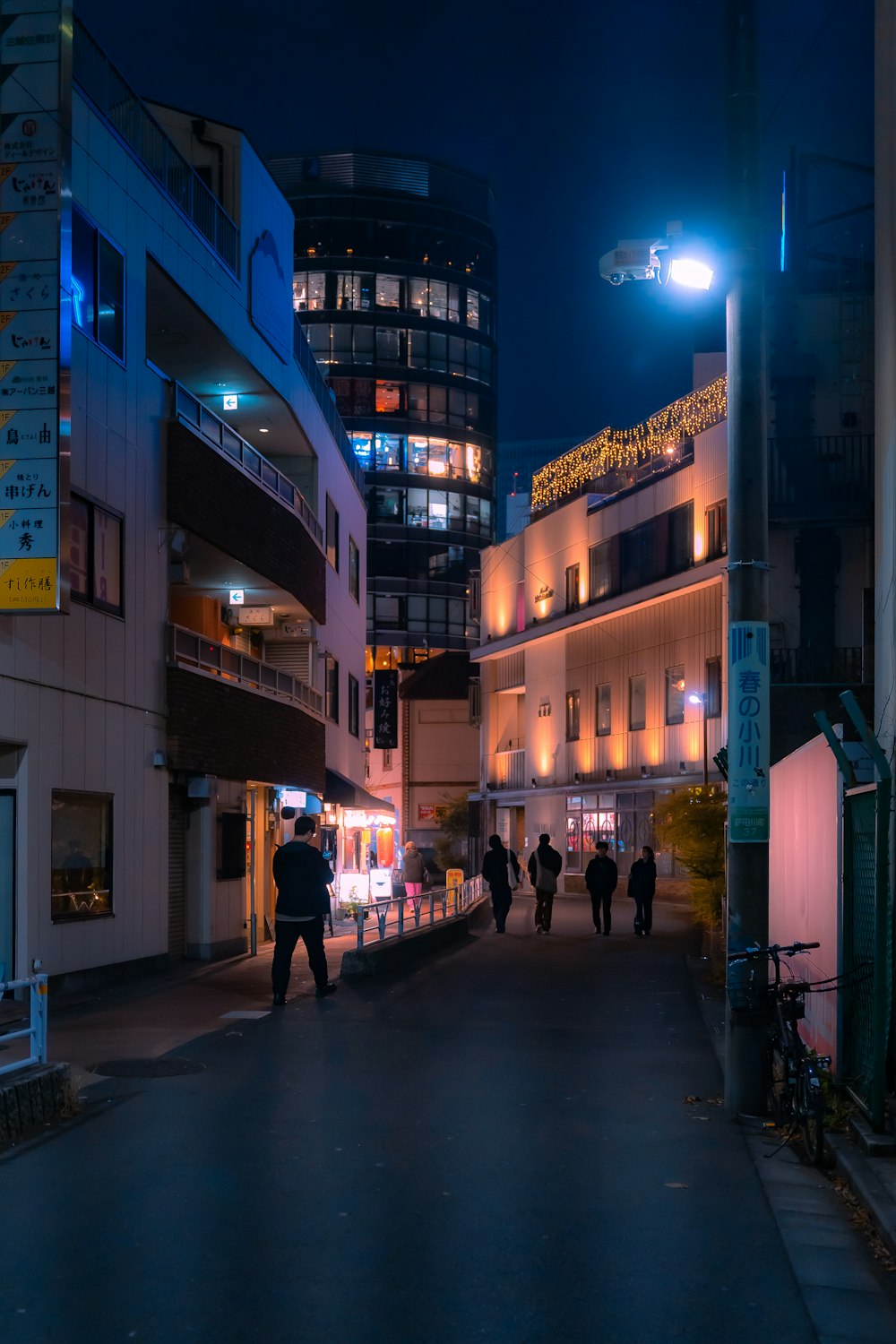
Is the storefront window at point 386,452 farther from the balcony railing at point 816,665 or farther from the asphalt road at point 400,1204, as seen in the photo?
the asphalt road at point 400,1204

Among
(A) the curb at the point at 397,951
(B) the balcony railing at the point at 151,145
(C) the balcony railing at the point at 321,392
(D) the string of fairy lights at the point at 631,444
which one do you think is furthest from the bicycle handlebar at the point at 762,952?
(D) the string of fairy lights at the point at 631,444

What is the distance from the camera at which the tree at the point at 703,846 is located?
2367 cm

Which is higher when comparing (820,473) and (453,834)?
(820,473)

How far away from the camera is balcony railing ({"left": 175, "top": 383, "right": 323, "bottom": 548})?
2225cm

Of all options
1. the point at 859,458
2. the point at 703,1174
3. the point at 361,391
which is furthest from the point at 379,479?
the point at 703,1174

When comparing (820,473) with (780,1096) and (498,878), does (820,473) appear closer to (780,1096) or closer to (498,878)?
(498,878)

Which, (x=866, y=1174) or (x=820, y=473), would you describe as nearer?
(x=866, y=1174)

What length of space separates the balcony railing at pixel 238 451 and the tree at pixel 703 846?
9292 millimetres

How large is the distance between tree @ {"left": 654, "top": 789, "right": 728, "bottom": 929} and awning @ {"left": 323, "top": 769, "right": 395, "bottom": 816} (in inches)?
423

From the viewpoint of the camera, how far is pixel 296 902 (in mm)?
15875

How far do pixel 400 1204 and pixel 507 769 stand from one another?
167 ft

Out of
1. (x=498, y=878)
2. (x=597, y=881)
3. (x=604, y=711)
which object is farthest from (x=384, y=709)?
(x=597, y=881)

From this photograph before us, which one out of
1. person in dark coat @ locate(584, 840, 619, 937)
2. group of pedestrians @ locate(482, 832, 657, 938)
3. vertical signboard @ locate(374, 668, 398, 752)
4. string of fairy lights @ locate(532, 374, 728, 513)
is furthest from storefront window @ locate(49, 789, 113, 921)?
vertical signboard @ locate(374, 668, 398, 752)

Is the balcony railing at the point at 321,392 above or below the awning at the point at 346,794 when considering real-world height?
above
